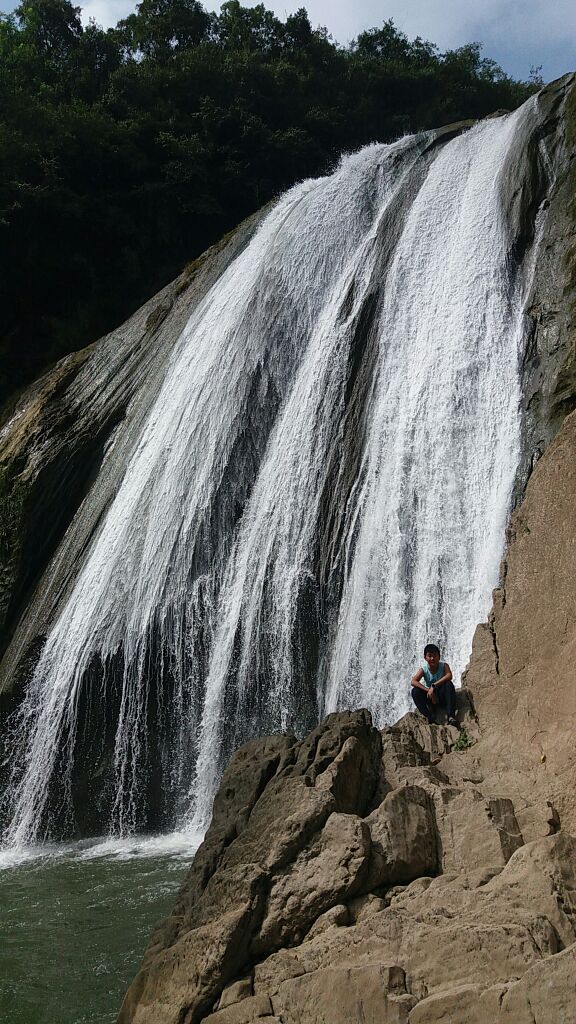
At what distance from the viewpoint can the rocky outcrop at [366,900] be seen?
421 centimetres

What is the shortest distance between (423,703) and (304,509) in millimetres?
4939

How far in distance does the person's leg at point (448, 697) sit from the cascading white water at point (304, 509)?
2259 mm

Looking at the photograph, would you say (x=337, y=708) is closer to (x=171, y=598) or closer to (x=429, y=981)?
(x=171, y=598)

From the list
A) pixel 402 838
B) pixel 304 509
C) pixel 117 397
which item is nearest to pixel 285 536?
pixel 304 509

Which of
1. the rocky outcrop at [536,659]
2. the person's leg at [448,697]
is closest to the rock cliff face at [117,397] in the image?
the rocky outcrop at [536,659]

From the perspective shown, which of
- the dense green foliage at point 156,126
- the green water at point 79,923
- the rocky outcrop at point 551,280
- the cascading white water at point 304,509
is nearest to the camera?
the green water at point 79,923

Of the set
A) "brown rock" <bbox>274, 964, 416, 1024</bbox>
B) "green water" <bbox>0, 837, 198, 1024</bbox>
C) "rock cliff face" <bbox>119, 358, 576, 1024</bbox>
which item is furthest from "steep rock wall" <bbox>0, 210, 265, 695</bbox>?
"brown rock" <bbox>274, 964, 416, 1024</bbox>

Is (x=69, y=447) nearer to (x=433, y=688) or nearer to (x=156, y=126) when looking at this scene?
(x=433, y=688)

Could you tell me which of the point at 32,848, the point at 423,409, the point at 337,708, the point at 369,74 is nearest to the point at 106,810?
the point at 32,848

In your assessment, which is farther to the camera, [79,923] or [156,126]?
[156,126]

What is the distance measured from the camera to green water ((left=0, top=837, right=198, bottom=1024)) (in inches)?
235

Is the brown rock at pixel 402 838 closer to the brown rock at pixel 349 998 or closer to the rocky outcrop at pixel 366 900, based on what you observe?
the rocky outcrop at pixel 366 900

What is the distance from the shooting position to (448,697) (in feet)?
23.2

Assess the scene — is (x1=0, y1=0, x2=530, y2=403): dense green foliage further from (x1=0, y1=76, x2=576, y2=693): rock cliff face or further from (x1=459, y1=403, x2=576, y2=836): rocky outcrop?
(x1=459, y1=403, x2=576, y2=836): rocky outcrop
